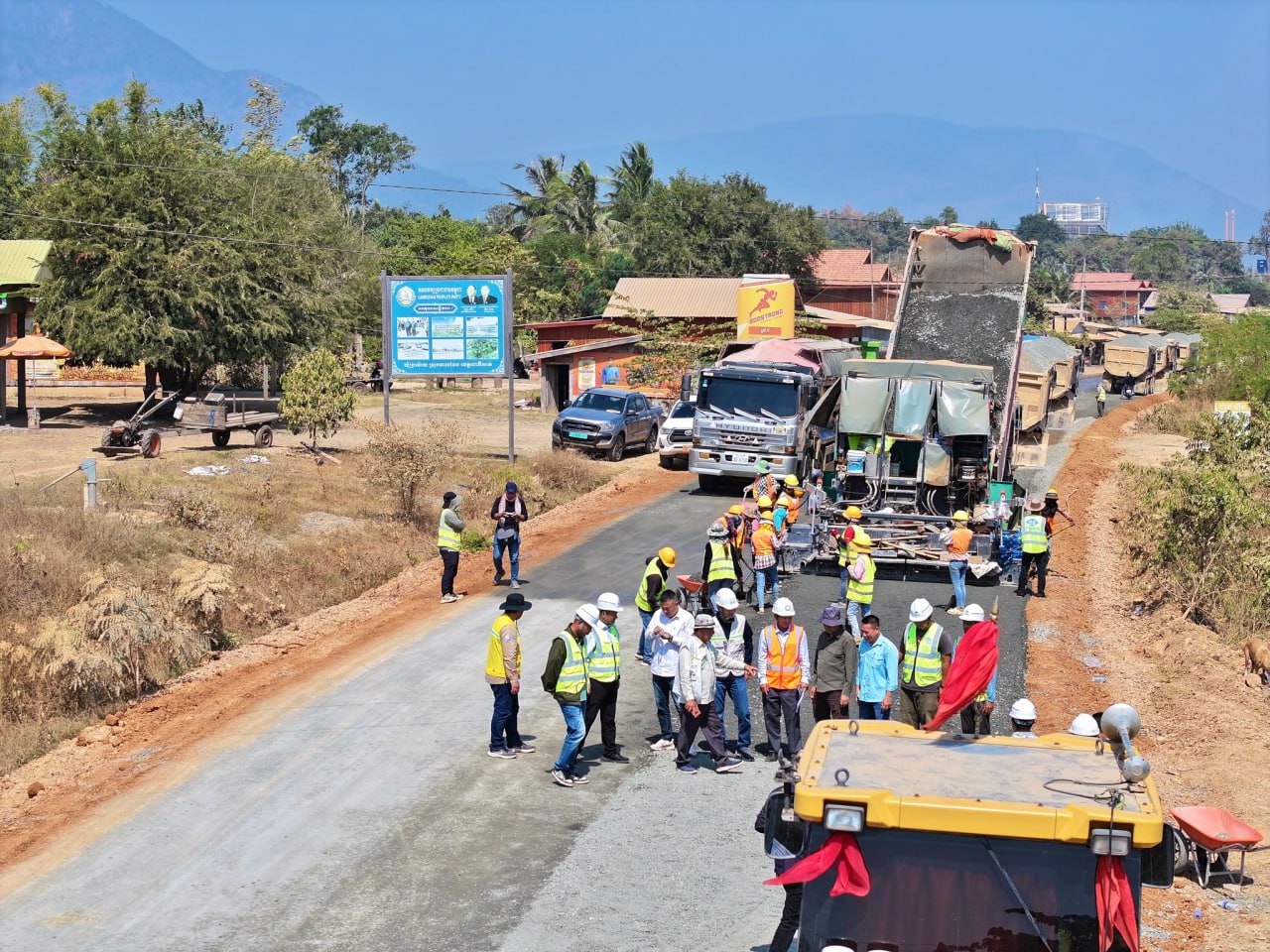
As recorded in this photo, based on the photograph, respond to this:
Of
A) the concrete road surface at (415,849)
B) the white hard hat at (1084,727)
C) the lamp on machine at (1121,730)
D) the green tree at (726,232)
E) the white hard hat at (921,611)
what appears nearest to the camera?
the lamp on machine at (1121,730)

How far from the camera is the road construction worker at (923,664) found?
11953mm

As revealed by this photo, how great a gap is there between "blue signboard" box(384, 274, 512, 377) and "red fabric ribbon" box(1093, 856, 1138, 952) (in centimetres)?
2756

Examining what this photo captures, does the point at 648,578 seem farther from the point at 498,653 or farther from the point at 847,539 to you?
the point at 847,539

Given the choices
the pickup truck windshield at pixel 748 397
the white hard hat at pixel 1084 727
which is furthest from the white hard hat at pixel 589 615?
the pickup truck windshield at pixel 748 397

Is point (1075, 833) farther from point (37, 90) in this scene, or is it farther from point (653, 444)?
point (37, 90)

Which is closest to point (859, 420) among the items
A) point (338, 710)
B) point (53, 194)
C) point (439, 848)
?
point (338, 710)

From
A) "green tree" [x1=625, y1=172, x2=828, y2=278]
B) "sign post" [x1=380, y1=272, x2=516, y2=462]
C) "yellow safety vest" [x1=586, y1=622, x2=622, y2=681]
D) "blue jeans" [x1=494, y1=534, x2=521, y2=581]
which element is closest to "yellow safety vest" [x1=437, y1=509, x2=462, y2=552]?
"blue jeans" [x1=494, y1=534, x2=521, y2=581]

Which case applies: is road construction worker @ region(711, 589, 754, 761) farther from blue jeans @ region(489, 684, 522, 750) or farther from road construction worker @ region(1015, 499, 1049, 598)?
road construction worker @ region(1015, 499, 1049, 598)

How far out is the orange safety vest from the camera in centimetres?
1216

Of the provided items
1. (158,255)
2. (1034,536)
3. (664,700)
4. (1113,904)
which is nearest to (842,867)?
(1113,904)

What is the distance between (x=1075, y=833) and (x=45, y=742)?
11128 mm

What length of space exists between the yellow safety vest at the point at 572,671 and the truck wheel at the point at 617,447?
2222cm

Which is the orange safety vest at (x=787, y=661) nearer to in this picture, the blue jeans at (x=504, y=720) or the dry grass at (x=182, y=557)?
the blue jeans at (x=504, y=720)

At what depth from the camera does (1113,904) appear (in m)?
5.41
